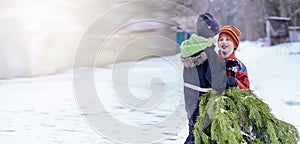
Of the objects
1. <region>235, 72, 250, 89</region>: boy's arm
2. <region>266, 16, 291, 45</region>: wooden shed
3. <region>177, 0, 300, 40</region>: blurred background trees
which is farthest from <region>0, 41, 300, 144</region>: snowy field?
<region>177, 0, 300, 40</region>: blurred background trees

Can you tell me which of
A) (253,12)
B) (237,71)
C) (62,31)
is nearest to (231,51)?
(237,71)

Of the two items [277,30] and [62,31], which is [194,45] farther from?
[277,30]

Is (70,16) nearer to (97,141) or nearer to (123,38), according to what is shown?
(123,38)

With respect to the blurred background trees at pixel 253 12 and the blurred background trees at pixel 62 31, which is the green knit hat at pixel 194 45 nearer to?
the blurred background trees at pixel 62 31

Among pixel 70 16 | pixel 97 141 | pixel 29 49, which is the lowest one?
pixel 97 141

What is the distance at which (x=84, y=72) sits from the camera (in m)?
7.46

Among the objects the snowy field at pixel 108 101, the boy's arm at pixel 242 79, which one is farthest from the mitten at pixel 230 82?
the snowy field at pixel 108 101

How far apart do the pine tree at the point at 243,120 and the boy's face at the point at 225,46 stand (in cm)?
39

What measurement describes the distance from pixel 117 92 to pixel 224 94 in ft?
14.7

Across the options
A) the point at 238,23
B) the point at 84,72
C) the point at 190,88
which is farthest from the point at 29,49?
the point at 238,23

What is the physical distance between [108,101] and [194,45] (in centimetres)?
371

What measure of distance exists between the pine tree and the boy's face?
39 cm

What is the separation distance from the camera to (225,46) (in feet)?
7.81

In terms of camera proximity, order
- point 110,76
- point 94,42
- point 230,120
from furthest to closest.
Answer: point 110,76
point 94,42
point 230,120
